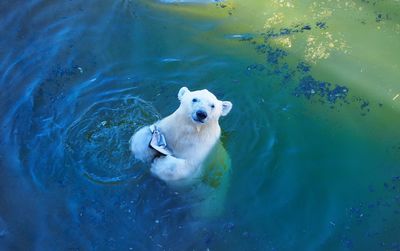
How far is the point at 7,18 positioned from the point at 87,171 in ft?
11.4

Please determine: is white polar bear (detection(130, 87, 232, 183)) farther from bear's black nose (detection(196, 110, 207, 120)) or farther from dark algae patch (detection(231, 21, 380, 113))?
dark algae patch (detection(231, 21, 380, 113))

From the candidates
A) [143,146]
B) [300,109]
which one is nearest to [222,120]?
[300,109]

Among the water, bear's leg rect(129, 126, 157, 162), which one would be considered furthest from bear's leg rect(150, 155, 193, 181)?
the water

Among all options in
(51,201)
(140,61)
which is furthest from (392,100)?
(51,201)

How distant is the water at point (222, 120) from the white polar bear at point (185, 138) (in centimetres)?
33

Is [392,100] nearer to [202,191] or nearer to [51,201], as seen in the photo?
[202,191]

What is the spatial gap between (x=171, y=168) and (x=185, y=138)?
385 mm

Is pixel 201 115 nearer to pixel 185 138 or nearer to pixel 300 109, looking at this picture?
pixel 185 138

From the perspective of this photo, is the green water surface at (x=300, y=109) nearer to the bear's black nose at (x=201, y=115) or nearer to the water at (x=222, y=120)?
the water at (x=222, y=120)

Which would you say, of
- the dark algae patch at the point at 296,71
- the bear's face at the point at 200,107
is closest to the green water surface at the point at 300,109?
the dark algae patch at the point at 296,71

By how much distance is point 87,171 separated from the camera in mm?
5742

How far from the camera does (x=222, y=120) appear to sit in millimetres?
6312

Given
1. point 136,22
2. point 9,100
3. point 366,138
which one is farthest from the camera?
point 136,22

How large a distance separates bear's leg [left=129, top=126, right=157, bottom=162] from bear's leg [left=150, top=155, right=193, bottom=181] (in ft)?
0.59
